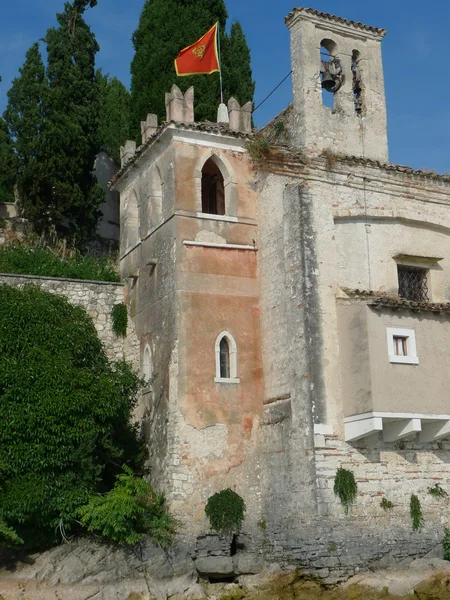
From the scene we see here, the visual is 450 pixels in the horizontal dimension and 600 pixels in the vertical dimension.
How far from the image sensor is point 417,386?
16.6 metres

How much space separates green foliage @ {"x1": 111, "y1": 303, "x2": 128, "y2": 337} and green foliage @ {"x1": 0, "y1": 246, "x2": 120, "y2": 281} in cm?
146

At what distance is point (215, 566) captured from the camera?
1587 centimetres

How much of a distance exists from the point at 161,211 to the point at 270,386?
4947 mm

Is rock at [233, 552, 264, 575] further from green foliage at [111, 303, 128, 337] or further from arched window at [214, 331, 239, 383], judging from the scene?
green foliage at [111, 303, 128, 337]

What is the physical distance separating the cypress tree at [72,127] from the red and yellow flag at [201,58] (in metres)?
5.05

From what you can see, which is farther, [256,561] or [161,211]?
[161,211]

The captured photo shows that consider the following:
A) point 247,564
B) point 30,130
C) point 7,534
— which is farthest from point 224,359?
point 30,130

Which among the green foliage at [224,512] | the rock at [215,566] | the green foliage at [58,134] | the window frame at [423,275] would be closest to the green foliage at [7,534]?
the rock at [215,566]

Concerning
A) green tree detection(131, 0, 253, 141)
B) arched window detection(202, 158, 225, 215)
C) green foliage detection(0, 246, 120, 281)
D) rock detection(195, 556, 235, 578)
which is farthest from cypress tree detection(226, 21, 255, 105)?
rock detection(195, 556, 235, 578)

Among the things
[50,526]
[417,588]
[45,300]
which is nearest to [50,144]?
[45,300]

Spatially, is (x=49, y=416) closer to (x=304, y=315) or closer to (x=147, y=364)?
(x=147, y=364)

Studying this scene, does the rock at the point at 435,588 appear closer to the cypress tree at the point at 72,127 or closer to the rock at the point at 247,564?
the rock at the point at 247,564

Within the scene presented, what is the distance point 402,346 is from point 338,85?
6.83m

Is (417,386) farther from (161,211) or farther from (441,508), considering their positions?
→ (161,211)
